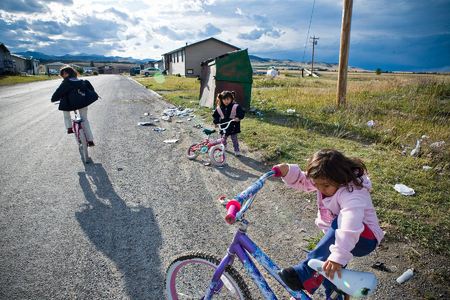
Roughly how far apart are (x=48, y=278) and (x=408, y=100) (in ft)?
40.9

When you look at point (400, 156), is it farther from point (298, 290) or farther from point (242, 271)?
point (298, 290)

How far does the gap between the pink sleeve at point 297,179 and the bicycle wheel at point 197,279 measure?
724 millimetres

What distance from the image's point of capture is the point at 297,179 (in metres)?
2.03

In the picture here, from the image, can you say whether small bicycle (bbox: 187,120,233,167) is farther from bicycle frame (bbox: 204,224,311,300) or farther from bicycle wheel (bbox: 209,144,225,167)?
bicycle frame (bbox: 204,224,311,300)

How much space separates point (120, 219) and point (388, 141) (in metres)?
5.98

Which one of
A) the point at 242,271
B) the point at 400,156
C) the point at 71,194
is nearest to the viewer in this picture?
the point at 242,271

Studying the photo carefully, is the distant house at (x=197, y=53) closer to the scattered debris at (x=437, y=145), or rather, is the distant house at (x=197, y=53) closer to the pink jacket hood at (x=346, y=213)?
the scattered debris at (x=437, y=145)

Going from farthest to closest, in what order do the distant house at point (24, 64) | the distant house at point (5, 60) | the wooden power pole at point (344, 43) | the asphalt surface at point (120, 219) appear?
the distant house at point (24, 64) → the distant house at point (5, 60) → the wooden power pole at point (344, 43) → the asphalt surface at point (120, 219)

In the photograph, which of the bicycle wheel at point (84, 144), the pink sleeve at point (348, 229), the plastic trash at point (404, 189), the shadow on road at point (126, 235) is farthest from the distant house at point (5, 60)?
the pink sleeve at point (348, 229)

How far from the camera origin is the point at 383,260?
2895 mm

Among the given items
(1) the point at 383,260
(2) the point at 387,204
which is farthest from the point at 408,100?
(1) the point at 383,260

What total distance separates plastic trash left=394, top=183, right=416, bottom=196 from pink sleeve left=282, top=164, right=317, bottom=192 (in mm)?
2797

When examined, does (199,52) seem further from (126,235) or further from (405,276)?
(405,276)

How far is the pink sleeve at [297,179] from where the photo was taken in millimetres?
2002
